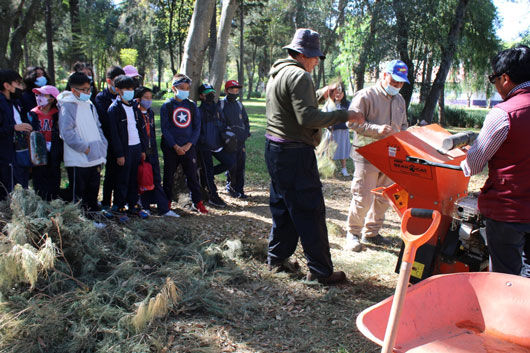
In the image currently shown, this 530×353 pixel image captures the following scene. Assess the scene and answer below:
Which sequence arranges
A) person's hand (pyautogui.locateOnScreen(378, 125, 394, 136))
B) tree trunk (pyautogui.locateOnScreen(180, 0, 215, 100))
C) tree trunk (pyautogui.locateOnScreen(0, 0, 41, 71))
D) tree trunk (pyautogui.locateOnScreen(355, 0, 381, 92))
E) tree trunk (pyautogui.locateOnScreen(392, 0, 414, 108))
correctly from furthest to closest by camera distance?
1. tree trunk (pyautogui.locateOnScreen(355, 0, 381, 92))
2. tree trunk (pyautogui.locateOnScreen(392, 0, 414, 108))
3. tree trunk (pyautogui.locateOnScreen(0, 0, 41, 71))
4. tree trunk (pyautogui.locateOnScreen(180, 0, 215, 100))
5. person's hand (pyautogui.locateOnScreen(378, 125, 394, 136))

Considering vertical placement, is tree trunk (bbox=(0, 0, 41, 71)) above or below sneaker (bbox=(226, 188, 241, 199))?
above

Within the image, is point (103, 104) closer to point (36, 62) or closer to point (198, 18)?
point (198, 18)

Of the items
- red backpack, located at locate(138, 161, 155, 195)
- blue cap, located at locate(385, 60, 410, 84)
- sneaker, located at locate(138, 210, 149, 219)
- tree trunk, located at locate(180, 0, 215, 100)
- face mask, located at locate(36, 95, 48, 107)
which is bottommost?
sneaker, located at locate(138, 210, 149, 219)

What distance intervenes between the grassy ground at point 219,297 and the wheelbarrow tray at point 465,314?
909 millimetres

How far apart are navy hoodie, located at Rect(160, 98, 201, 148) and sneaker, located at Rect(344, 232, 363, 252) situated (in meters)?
2.73

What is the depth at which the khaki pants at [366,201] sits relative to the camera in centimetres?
517

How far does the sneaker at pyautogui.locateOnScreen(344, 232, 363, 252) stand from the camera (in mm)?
5273

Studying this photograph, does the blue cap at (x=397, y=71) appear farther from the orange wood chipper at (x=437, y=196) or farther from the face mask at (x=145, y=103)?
the face mask at (x=145, y=103)

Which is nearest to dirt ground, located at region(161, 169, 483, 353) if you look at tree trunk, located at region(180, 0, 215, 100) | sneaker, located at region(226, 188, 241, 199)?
sneaker, located at region(226, 188, 241, 199)

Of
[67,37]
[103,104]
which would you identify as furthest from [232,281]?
[67,37]

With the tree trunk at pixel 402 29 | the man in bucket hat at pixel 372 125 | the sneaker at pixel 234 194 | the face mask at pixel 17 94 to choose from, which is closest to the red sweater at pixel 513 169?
the man in bucket hat at pixel 372 125

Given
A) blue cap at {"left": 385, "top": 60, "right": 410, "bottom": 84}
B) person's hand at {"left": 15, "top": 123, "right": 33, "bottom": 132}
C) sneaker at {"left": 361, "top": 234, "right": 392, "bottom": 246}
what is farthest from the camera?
sneaker at {"left": 361, "top": 234, "right": 392, "bottom": 246}

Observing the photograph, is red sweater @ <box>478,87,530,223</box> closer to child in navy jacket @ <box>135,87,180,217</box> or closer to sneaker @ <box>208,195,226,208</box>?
child in navy jacket @ <box>135,87,180,217</box>

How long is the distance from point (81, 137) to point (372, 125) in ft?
11.3
